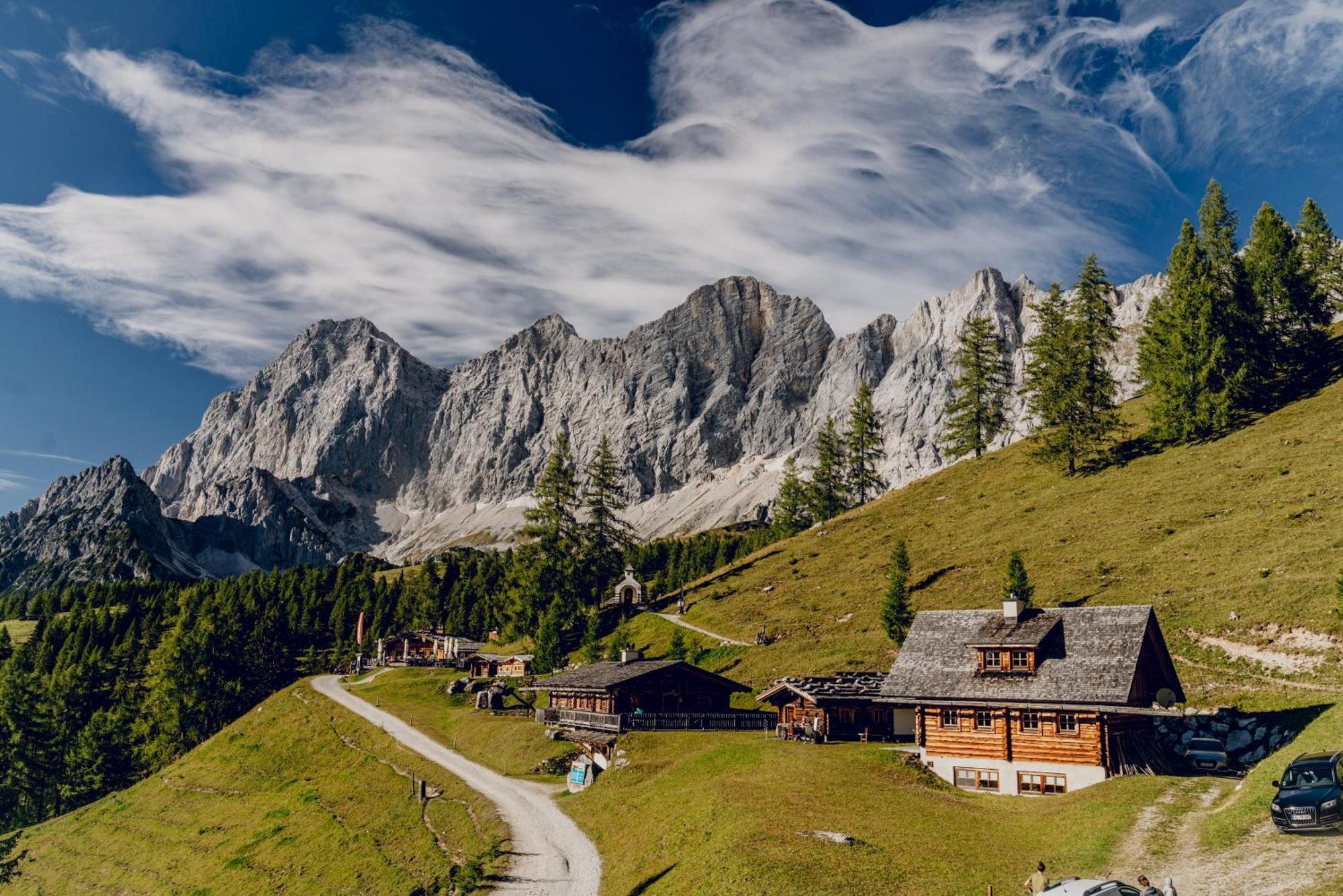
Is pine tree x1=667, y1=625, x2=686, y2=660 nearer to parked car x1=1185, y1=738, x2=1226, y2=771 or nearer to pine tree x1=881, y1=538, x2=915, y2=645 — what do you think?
pine tree x1=881, y1=538, x2=915, y2=645

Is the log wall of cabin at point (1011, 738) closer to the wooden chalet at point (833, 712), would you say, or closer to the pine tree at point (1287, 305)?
the wooden chalet at point (833, 712)

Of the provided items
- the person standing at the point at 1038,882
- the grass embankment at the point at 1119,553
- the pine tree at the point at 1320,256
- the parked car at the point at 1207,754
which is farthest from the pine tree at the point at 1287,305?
the person standing at the point at 1038,882

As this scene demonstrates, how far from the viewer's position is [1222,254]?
85.9m

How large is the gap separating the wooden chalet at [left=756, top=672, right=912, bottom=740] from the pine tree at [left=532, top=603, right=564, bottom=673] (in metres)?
36.0

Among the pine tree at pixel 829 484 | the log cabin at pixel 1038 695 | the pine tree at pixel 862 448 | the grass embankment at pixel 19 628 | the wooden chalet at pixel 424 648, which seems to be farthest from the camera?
the grass embankment at pixel 19 628

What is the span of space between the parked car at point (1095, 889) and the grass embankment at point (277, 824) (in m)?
22.3

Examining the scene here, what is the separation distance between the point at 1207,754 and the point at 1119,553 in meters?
29.0

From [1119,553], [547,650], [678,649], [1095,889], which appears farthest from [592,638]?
[1095,889]

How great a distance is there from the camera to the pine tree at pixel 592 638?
264ft

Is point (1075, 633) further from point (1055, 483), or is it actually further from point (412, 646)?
point (412, 646)

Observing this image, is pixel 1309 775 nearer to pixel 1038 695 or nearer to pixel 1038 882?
pixel 1038 882

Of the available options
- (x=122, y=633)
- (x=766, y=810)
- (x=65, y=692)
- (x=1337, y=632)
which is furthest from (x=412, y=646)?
(x=1337, y=632)

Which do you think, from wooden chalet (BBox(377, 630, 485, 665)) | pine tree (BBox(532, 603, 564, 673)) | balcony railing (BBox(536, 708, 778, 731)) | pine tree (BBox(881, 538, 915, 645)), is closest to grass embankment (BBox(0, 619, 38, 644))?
wooden chalet (BBox(377, 630, 485, 665))

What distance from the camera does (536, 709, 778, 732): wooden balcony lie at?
5294 cm
